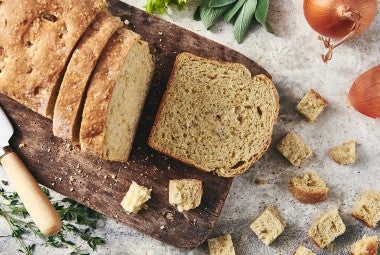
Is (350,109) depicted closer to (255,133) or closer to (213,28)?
(255,133)

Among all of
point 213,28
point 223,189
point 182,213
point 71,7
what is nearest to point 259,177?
point 223,189

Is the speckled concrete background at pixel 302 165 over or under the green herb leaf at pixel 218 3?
under

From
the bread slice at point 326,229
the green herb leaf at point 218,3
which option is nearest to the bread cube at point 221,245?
the bread slice at point 326,229

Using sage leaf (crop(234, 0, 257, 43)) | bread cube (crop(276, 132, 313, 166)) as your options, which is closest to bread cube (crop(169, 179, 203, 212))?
bread cube (crop(276, 132, 313, 166))

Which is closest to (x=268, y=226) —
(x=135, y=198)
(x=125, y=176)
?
(x=135, y=198)

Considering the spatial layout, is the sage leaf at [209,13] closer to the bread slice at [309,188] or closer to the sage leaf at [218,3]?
the sage leaf at [218,3]

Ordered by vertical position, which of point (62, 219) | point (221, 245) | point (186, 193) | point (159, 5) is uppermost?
point (159, 5)

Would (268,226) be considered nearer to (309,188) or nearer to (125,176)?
(309,188)
